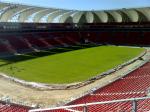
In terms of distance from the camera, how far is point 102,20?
6988 cm

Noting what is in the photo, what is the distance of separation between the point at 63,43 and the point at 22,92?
33951 mm

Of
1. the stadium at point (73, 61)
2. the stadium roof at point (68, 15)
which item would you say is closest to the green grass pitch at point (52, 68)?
the stadium at point (73, 61)

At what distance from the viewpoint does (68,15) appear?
230 feet

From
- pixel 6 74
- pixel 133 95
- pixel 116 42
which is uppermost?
pixel 133 95

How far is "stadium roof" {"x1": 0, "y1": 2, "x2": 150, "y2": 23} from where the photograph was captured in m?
56.6

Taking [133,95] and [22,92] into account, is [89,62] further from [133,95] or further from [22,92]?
A: [133,95]

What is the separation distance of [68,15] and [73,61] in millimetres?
35112

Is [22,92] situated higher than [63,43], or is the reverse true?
[22,92]

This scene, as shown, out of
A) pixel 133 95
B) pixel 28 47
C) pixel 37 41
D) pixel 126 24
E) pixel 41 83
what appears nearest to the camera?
pixel 133 95

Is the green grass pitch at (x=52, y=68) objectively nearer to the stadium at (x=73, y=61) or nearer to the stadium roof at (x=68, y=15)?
the stadium at (x=73, y=61)

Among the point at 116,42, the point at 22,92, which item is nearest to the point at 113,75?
the point at 22,92

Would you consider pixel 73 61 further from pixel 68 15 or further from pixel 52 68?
pixel 68 15

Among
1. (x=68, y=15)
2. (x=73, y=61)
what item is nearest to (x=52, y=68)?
(x=73, y=61)

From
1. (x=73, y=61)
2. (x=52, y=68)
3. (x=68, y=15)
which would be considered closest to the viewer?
(x=52, y=68)
